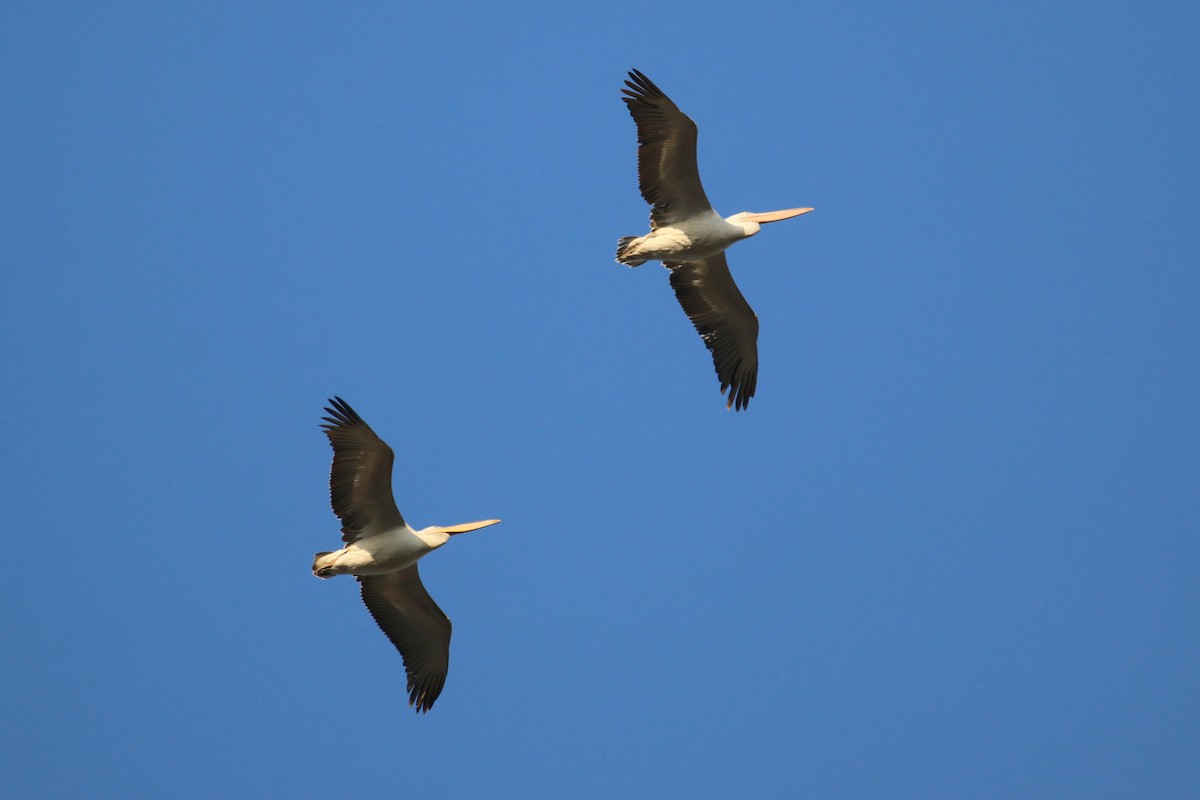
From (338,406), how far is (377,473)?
907 millimetres

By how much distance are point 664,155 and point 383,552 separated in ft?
17.9

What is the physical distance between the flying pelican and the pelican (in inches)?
148

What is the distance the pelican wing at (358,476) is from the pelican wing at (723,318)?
14.9ft

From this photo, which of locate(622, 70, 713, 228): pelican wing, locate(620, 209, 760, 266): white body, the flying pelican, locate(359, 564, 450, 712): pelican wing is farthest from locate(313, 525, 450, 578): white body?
locate(622, 70, 713, 228): pelican wing

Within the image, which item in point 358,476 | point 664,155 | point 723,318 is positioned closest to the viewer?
point 358,476

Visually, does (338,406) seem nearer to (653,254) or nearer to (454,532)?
(454,532)

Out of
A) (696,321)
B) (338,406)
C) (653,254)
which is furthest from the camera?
(696,321)

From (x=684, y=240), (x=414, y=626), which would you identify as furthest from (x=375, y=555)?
(x=684, y=240)

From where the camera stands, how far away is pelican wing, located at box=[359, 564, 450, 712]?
1675 cm

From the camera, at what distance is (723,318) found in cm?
1845

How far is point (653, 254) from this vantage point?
1717 centimetres

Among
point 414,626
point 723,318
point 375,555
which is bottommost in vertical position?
point 414,626

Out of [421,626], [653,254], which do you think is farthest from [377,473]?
[653,254]

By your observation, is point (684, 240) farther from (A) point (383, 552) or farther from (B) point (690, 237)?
(A) point (383, 552)
